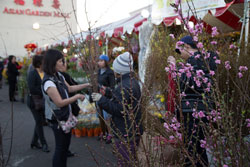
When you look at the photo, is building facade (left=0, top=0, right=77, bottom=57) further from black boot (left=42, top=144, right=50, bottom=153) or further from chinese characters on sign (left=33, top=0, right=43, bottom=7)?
black boot (left=42, top=144, right=50, bottom=153)

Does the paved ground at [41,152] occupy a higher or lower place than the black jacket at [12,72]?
lower

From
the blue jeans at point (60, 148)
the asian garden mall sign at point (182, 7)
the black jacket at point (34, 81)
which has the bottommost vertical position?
the blue jeans at point (60, 148)

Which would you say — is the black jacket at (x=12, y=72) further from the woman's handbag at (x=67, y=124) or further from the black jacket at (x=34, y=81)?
the woman's handbag at (x=67, y=124)

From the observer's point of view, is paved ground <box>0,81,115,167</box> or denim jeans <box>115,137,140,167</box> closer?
denim jeans <box>115,137,140,167</box>

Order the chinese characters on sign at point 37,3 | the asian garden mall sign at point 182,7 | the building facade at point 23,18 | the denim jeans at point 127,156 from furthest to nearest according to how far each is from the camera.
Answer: the chinese characters on sign at point 37,3 < the building facade at point 23,18 < the asian garden mall sign at point 182,7 < the denim jeans at point 127,156

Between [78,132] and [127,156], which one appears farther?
[78,132]

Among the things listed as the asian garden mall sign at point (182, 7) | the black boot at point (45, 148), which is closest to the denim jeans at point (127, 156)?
the black boot at point (45, 148)

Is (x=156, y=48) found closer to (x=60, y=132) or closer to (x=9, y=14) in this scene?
(x=60, y=132)

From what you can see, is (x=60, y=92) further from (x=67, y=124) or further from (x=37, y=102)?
(x=37, y=102)

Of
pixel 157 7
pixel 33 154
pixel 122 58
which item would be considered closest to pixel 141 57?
pixel 157 7

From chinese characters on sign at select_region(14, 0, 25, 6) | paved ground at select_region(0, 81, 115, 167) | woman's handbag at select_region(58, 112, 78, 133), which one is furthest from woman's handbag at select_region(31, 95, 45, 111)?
chinese characters on sign at select_region(14, 0, 25, 6)

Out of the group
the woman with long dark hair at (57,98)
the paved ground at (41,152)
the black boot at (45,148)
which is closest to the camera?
the woman with long dark hair at (57,98)

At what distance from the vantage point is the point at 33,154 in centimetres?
414

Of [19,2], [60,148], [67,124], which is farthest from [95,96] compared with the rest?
[19,2]
